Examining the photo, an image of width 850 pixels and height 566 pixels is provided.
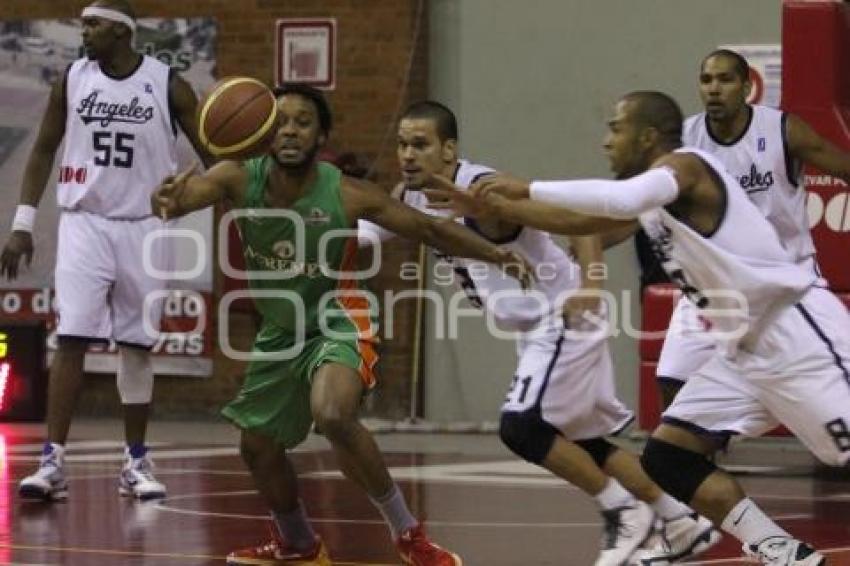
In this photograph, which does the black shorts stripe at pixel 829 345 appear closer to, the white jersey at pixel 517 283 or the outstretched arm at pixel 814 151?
the white jersey at pixel 517 283

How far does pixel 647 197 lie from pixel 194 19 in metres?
10.2

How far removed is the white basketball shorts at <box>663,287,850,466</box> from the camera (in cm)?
768

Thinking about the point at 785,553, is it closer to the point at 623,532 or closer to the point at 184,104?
the point at 623,532

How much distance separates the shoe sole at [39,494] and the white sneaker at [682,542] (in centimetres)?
372

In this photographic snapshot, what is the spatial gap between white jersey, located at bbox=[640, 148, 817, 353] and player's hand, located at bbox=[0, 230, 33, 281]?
4488 millimetres

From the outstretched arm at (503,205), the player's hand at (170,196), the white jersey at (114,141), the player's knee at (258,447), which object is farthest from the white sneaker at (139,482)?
the outstretched arm at (503,205)

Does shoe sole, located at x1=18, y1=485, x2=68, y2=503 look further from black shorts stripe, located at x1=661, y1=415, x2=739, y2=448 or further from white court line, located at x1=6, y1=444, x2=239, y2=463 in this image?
black shorts stripe, located at x1=661, y1=415, x2=739, y2=448

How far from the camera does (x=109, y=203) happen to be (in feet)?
37.4

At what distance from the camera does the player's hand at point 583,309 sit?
27.1 ft

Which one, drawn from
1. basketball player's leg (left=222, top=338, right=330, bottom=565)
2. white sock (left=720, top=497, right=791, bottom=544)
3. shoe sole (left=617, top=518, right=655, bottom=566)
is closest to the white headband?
basketball player's leg (left=222, top=338, right=330, bottom=565)

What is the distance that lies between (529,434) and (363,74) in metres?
8.50

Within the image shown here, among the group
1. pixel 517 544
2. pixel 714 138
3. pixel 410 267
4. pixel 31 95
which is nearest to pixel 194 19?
pixel 31 95

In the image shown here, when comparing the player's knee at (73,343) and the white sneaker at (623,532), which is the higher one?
→ the player's knee at (73,343)

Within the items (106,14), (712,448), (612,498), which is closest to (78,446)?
(106,14)
